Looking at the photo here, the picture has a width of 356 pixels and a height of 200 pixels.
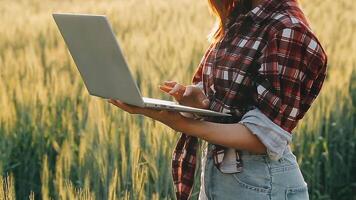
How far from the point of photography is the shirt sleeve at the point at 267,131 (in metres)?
1.68

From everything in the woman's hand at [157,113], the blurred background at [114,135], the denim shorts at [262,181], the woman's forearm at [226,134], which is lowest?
the blurred background at [114,135]

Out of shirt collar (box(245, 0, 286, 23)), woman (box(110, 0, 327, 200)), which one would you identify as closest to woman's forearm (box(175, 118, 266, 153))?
woman (box(110, 0, 327, 200))

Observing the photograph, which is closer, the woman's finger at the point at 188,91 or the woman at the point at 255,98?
the woman at the point at 255,98

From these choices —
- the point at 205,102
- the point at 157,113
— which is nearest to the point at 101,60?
the point at 157,113

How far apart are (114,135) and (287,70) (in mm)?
1192

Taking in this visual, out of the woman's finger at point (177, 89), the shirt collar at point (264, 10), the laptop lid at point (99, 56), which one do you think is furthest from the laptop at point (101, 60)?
the shirt collar at point (264, 10)

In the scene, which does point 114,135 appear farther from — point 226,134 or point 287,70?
point 287,70

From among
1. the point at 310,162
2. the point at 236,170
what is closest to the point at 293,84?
the point at 236,170

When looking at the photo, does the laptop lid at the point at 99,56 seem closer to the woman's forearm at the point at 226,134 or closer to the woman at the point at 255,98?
the woman at the point at 255,98

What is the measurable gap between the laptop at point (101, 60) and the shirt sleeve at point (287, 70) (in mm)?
124

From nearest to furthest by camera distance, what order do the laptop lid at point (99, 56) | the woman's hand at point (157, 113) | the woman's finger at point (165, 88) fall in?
the laptop lid at point (99, 56), the woman's hand at point (157, 113), the woman's finger at point (165, 88)

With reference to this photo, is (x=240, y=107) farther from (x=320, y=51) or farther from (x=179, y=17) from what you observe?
(x=179, y=17)

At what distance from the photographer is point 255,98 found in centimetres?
171

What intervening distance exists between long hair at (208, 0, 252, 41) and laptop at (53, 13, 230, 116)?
0.27 metres
